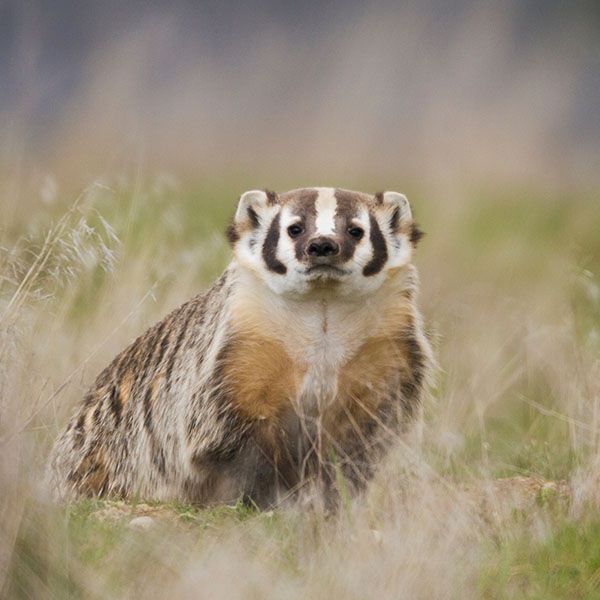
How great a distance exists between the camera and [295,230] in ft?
17.8

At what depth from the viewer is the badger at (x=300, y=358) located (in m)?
5.47

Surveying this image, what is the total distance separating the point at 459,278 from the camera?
8547 mm

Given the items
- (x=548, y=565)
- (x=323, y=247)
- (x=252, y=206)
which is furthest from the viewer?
(x=252, y=206)

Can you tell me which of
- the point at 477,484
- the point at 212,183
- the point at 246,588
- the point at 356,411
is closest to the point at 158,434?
the point at 356,411

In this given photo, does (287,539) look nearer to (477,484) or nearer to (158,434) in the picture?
(477,484)

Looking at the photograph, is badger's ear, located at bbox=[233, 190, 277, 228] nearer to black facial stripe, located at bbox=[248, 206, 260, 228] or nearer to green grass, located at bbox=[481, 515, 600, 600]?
black facial stripe, located at bbox=[248, 206, 260, 228]

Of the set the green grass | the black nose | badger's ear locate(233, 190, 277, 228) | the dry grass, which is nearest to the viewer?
the dry grass

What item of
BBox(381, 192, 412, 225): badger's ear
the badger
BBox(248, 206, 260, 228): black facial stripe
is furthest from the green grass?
BBox(248, 206, 260, 228): black facial stripe

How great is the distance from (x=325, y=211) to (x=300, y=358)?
55cm

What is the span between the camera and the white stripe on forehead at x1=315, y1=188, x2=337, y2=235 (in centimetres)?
531

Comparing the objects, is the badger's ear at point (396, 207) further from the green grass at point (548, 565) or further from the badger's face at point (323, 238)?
the green grass at point (548, 565)

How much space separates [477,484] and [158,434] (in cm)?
137

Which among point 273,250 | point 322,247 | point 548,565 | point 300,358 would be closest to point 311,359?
point 300,358

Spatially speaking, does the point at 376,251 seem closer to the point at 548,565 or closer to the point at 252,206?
the point at 252,206
